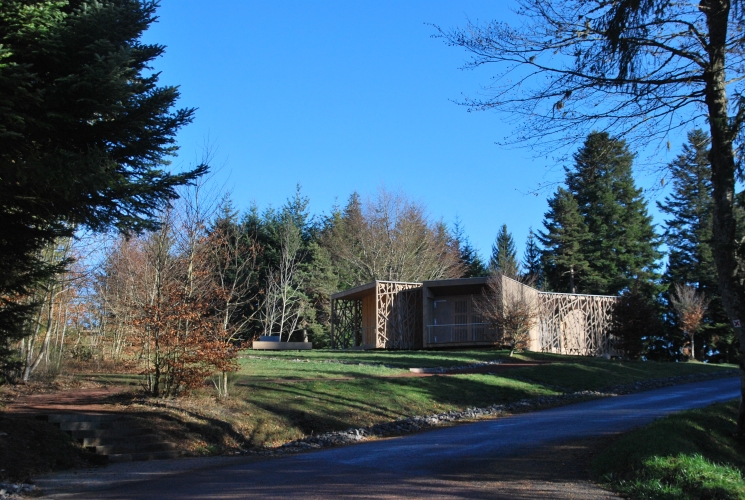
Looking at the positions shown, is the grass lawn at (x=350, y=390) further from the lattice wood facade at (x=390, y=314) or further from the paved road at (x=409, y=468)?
the lattice wood facade at (x=390, y=314)

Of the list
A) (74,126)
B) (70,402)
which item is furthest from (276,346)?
(74,126)

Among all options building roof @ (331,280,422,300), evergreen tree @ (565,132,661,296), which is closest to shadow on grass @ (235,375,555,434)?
building roof @ (331,280,422,300)

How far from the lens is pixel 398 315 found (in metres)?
32.7

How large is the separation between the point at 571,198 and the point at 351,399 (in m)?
41.2

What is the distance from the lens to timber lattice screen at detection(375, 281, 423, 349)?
3216cm

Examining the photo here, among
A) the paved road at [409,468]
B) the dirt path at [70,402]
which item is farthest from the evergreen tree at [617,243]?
the dirt path at [70,402]

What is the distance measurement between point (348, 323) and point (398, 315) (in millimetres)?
7137

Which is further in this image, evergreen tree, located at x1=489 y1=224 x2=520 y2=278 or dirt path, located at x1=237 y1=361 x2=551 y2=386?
evergreen tree, located at x1=489 y1=224 x2=520 y2=278

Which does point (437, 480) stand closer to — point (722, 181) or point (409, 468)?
point (409, 468)

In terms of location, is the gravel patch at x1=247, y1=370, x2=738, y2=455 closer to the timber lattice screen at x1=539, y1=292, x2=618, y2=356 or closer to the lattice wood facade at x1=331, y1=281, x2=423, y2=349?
the timber lattice screen at x1=539, y1=292, x2=618, y2=356

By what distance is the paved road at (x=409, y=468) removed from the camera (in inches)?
276

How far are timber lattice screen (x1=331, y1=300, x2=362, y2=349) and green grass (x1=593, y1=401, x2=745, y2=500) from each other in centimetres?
2717

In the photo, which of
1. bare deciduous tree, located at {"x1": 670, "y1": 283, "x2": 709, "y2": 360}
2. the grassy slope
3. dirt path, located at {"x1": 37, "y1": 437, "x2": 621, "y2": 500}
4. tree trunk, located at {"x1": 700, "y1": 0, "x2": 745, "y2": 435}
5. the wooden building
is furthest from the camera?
bare deciduous tree, located at {"x1": 670, "y1": 283, "x2": 709, "y2": 360}

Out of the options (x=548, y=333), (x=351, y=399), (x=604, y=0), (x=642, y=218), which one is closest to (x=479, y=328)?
(x=548, y=333)
